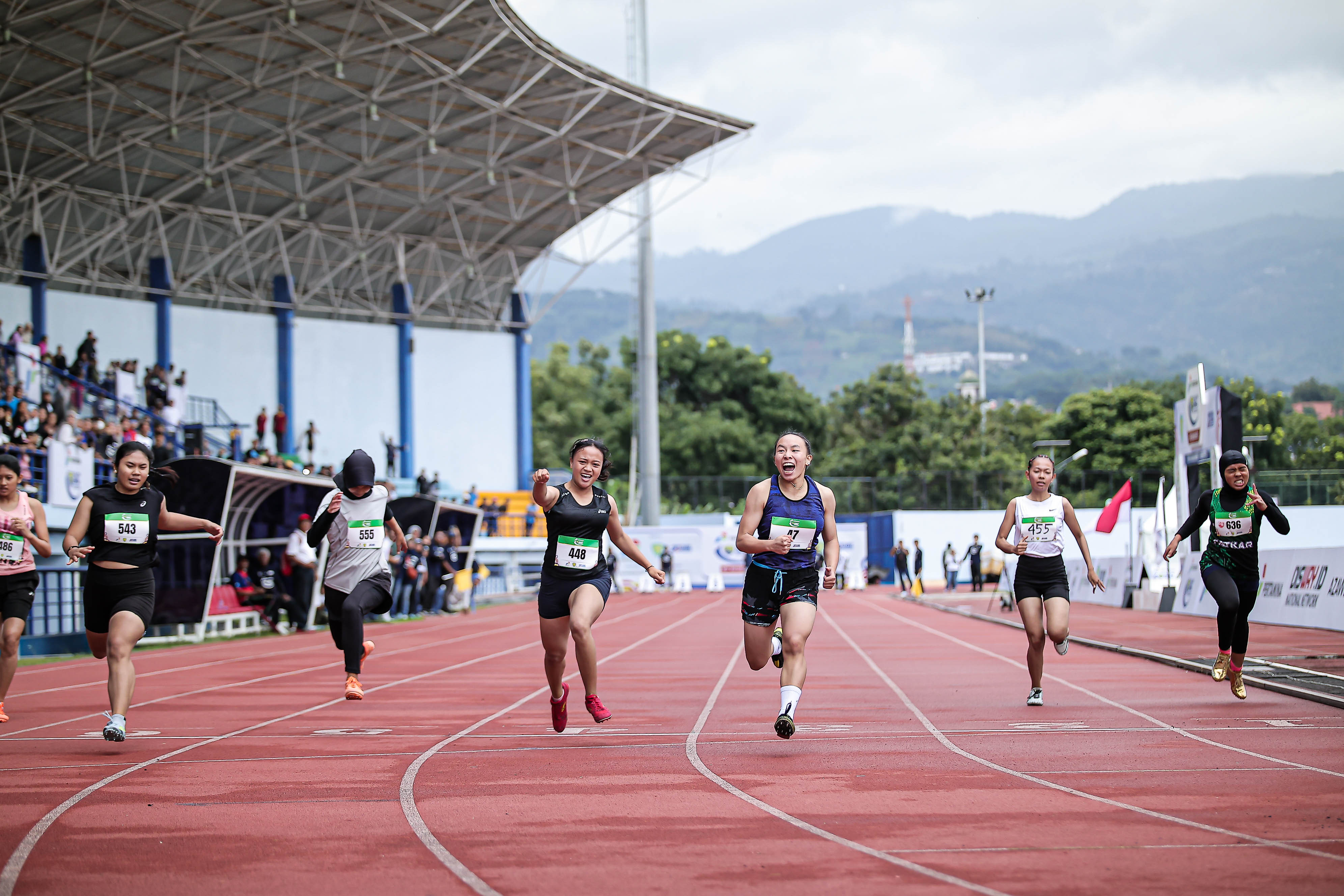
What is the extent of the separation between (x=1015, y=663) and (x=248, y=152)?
31.2 meters

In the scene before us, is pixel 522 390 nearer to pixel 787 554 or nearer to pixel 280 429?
pixel 280 429

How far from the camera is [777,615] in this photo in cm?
794

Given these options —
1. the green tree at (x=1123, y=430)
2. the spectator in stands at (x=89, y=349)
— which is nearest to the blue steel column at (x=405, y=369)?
the spectator in stands at (x=89, y=349)

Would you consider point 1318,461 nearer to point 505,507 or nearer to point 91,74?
point 505,507

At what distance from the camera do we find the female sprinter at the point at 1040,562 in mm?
9461

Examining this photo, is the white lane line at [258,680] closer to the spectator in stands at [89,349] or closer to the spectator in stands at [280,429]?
the spectator in stands at [89,349]

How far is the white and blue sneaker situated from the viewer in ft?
25.0

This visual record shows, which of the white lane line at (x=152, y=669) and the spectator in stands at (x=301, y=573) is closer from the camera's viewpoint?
the white lane line at (x=152, y=669)

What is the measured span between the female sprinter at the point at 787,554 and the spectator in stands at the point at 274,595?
596 inches


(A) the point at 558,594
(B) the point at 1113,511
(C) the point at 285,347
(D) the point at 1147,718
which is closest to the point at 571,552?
(A) the point at 558,594

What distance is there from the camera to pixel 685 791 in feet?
20.1

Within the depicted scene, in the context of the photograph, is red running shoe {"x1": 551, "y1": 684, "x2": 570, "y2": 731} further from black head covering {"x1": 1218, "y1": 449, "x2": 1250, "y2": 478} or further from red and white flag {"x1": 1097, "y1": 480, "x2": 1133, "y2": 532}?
red and white flag {"x1": 1097, "y1": 480, "x2": 1133, "y2": 532}

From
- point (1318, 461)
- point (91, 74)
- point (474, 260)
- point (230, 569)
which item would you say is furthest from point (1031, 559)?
point (1318, 461)

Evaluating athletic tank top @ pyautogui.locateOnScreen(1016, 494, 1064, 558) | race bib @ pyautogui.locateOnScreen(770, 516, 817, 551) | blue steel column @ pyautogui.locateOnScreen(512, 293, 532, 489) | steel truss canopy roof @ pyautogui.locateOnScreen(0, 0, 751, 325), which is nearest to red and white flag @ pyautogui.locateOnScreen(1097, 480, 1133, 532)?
athletic tank top @ pyautogui.locateOnScreen(1016, 494, 1064, 558)
